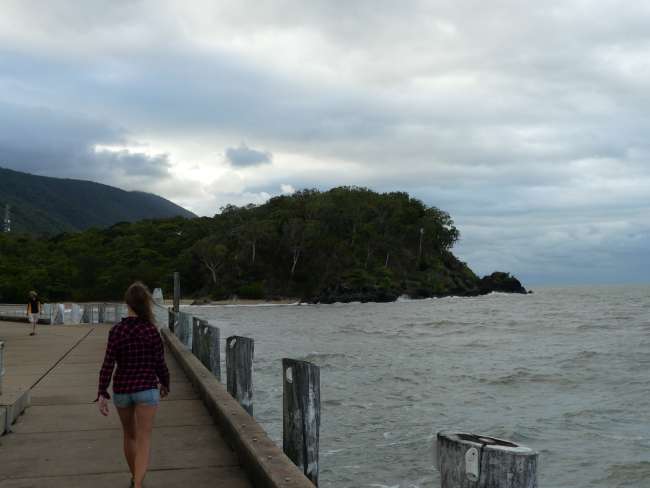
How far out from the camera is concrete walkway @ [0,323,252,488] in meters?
6.14

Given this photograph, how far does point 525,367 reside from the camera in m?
22.5

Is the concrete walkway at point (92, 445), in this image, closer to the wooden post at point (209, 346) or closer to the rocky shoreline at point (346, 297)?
the wooden post at point (209, 346)

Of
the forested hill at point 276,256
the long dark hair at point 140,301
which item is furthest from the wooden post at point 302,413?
the forested hill at point 276,256

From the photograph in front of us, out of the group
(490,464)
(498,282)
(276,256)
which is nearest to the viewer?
(490,464)

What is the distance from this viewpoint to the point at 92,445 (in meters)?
7.42

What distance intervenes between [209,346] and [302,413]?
249 inches

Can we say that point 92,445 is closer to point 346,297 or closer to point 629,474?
point 629,474

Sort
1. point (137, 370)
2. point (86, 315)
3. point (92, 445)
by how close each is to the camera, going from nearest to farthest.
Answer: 1. point (137, 370)
2. point (92, 445)
3. point (86, 315)

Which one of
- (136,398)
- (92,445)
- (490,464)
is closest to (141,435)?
(136,398)

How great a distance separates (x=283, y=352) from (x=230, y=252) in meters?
105

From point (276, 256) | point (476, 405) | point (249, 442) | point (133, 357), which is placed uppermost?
point (276, 256)

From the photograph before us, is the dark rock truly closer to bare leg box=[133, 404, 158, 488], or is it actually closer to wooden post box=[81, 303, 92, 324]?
wooden post box=[81, 303, 92, 324]

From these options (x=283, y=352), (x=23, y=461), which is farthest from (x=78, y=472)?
(x=283, y=352)

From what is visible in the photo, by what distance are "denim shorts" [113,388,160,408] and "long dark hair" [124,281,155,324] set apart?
549 millimetres
